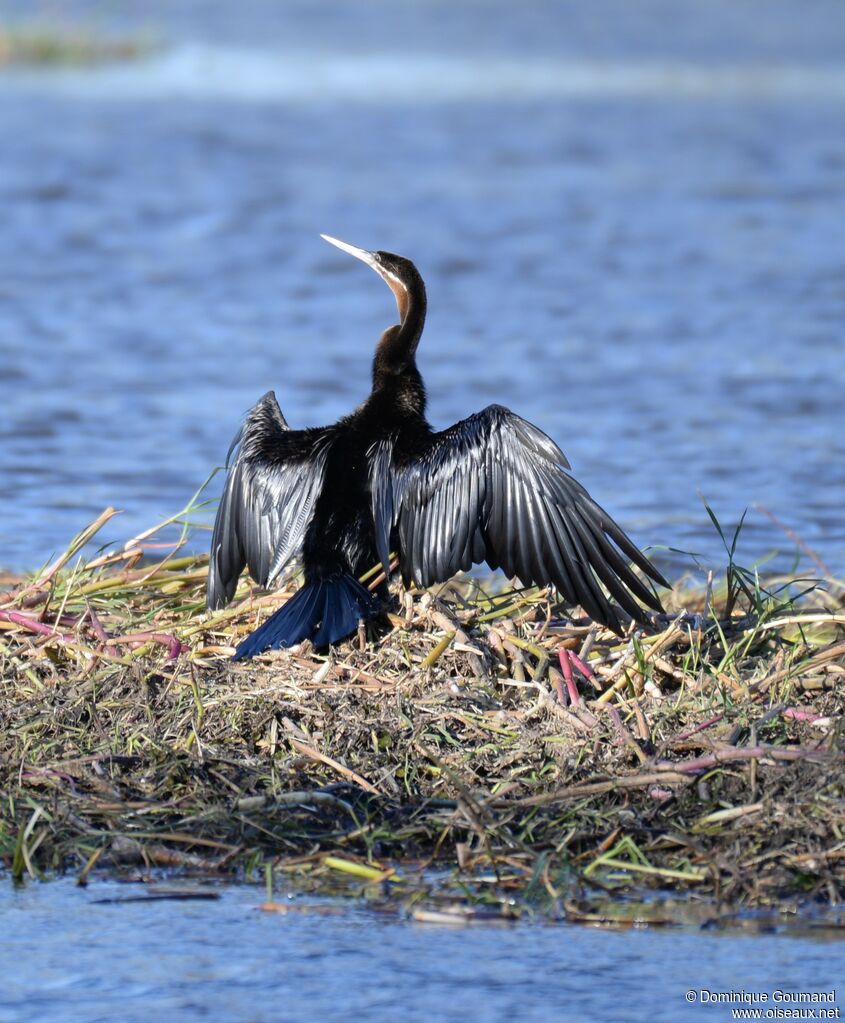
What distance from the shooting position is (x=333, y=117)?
1950cm

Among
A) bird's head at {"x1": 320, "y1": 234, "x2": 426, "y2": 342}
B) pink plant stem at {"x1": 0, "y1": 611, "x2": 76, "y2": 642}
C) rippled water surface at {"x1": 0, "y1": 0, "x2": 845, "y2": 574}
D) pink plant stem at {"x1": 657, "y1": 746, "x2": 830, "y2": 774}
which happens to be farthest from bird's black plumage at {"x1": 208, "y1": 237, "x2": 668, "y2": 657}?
rippled water surface at {"x1": 0, "y1": 0, "x2": 845, "y2": 574}

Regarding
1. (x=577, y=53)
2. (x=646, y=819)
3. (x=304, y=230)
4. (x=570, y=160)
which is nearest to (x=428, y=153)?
(x=570, y=160)

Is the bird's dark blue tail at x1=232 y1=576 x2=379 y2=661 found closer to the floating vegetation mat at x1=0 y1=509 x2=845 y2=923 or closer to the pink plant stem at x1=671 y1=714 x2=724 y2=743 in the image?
the floating vegetation mat at x1=0 y1=509 x2=845 y2=923

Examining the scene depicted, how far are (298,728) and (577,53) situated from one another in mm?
21738

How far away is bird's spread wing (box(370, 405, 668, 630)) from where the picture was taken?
4820 mm

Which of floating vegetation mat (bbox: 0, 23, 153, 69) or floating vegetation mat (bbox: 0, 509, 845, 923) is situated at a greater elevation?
floating vegetation mat (bbox: 0, 23, 153, 69)

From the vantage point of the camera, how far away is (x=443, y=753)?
14.3 feet

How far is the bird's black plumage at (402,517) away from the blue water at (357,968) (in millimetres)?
1103

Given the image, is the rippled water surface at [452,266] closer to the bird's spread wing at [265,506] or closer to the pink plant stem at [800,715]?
the bird's spread wing at [265,506]

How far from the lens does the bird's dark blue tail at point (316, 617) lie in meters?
4.70

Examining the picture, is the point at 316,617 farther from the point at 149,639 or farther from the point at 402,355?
the point at 402,355

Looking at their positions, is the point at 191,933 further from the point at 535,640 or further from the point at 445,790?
the point at 535,640

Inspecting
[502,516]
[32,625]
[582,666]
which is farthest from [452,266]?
[582,666]

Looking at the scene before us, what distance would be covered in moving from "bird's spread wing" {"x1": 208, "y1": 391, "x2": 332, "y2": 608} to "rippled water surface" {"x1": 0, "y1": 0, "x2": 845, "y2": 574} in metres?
1.73
